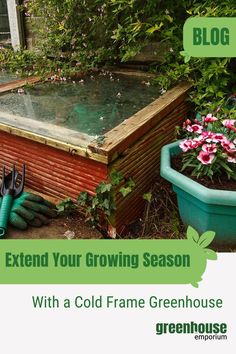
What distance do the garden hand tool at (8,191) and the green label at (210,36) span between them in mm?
1171

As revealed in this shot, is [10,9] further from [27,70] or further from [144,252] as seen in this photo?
[144,252]

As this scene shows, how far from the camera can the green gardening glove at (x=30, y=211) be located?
1851mm

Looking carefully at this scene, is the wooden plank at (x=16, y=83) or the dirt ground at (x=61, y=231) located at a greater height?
the wooden plank at (x=16, y=83)

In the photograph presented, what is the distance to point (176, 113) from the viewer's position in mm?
2471

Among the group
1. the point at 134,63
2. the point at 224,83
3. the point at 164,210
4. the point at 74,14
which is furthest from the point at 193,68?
the point at 74,14

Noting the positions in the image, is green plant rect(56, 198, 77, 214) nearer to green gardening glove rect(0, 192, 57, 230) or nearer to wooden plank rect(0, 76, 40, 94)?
green gardening glove rect(0, 192, 57, 230)

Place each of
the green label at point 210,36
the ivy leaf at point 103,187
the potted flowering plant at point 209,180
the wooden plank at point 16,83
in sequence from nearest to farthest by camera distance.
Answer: the potted flowering plant at point 209,180 < the ivy leaf at point 103,187 < the green label at point 210,36 < the wooden plank at point 16,83

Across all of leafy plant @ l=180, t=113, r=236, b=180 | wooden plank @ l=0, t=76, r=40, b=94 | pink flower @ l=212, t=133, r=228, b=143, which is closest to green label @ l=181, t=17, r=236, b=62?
leafy plant @ l=180, t=113, r=236, b=180

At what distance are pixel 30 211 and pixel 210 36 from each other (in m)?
1.29

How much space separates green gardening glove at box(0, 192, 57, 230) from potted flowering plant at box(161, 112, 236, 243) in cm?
66

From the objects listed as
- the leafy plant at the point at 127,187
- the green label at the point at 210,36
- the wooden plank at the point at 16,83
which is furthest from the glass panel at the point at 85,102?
the green label at the point at 210,36

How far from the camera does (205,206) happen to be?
1.70 meters

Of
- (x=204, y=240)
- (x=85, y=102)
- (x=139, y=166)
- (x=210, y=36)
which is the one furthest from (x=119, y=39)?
(x=204, y=240)

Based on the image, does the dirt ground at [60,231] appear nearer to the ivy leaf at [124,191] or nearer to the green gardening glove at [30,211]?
the green gardening glove at [30,211]
